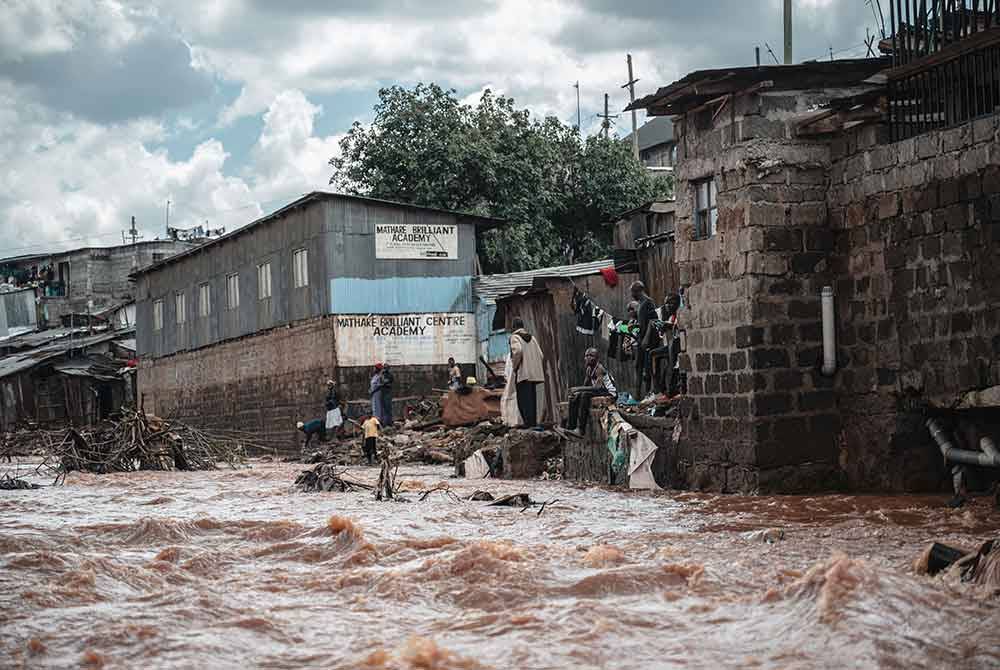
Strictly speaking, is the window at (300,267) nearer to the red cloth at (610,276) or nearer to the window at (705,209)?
the red cloth at (610,276)

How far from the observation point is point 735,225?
39.3ft

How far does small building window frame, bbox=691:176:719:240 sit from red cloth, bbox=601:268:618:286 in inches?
311

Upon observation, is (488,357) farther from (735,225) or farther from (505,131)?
(735,225)

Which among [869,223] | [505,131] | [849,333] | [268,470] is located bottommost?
[268,470]

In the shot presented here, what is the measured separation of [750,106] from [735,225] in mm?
1188

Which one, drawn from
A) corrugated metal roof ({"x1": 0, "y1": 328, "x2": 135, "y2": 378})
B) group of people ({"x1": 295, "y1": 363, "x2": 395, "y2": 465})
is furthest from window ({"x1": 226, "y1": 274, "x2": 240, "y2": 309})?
corrugated metal roof ({"x1": 0, "y1": 328, "x2": 135, "y2": 378})

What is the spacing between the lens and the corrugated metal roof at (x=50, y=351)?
1529 inches

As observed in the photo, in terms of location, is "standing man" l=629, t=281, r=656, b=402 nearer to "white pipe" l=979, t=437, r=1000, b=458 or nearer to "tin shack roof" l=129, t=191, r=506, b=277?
"white pipe" l=979, t=437, r=1000, b=458

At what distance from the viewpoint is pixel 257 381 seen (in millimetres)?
32250

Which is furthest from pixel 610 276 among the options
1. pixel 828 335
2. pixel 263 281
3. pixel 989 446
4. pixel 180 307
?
pixel 180 307

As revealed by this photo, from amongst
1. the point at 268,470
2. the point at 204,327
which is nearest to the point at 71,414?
the point at 204,327

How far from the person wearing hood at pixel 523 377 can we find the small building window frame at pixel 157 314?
25375mm

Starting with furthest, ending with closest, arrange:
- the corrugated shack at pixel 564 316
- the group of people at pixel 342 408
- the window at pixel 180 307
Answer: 1. the window at pixel 180 307
2. the group of people at pixel 342 408
3. the corrugated shack at pixel 564 316

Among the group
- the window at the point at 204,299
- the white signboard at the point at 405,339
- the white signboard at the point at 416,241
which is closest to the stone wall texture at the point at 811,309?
Result: the white signboard at the point at 405,339
